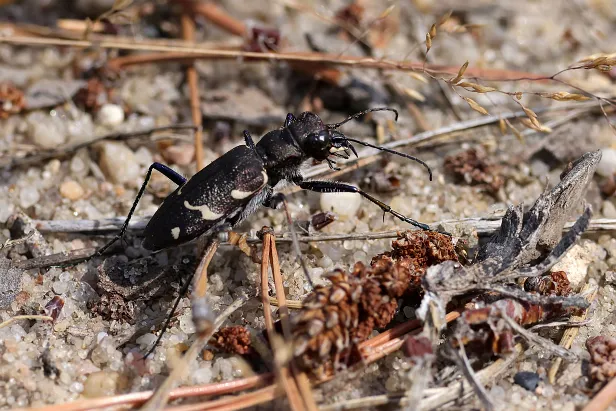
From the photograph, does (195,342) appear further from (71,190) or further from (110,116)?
(110,116)

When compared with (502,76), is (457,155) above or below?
below

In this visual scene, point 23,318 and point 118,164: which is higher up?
point 118,164

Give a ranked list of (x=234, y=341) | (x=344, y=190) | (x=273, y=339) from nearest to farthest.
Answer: (x=273, y=339)
(x=234, y=341)
(x=344, y=190)

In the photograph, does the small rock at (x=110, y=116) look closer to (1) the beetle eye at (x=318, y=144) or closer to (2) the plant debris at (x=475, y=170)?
(1) the beetle eye at (x=318, y=144)

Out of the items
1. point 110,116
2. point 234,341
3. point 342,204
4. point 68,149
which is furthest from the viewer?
point 110,116

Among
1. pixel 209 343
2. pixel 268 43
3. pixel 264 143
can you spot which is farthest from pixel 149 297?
pixel 268 43

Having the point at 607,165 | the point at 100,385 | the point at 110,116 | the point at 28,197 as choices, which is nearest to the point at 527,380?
the point at 607,165

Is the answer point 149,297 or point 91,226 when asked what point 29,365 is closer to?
point 149,297

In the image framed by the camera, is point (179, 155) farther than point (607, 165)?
Yes

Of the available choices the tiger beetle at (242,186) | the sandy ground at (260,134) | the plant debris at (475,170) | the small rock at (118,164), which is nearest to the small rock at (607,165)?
the sandy ground at (260,134)
